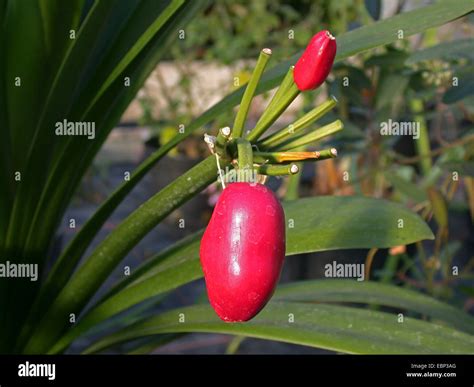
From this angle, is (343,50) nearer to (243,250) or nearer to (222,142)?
(222,142)

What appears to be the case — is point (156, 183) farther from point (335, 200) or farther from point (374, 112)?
point (335, 200)

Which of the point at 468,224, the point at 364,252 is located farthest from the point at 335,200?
the point at 468,224

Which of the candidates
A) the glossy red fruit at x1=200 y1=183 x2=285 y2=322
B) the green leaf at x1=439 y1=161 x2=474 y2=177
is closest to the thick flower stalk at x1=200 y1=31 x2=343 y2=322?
A: the glossy red fruit at x1=200 y1=183 x2=285 y2=322

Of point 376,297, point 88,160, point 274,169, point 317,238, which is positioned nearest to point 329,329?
point 317,238

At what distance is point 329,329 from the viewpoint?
905 millimetres

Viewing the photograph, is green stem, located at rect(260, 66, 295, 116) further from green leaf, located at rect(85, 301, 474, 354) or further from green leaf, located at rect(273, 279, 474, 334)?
green leaf, located at rect(273, 279, 474, 334)

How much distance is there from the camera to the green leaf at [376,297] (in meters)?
1.06

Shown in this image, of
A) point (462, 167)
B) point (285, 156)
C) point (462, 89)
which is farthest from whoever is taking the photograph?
point (462, 167)

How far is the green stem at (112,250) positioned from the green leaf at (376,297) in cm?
29

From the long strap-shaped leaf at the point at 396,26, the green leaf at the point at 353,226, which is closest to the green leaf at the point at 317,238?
the green leaf at the point at 353,226

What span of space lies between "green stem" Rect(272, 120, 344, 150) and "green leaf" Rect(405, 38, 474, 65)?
1.78 ft

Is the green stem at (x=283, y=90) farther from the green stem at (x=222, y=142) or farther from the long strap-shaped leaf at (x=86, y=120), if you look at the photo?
the long strap-shaped leaf at (x=86, y=120)

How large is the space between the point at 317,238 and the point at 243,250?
0.51 m
